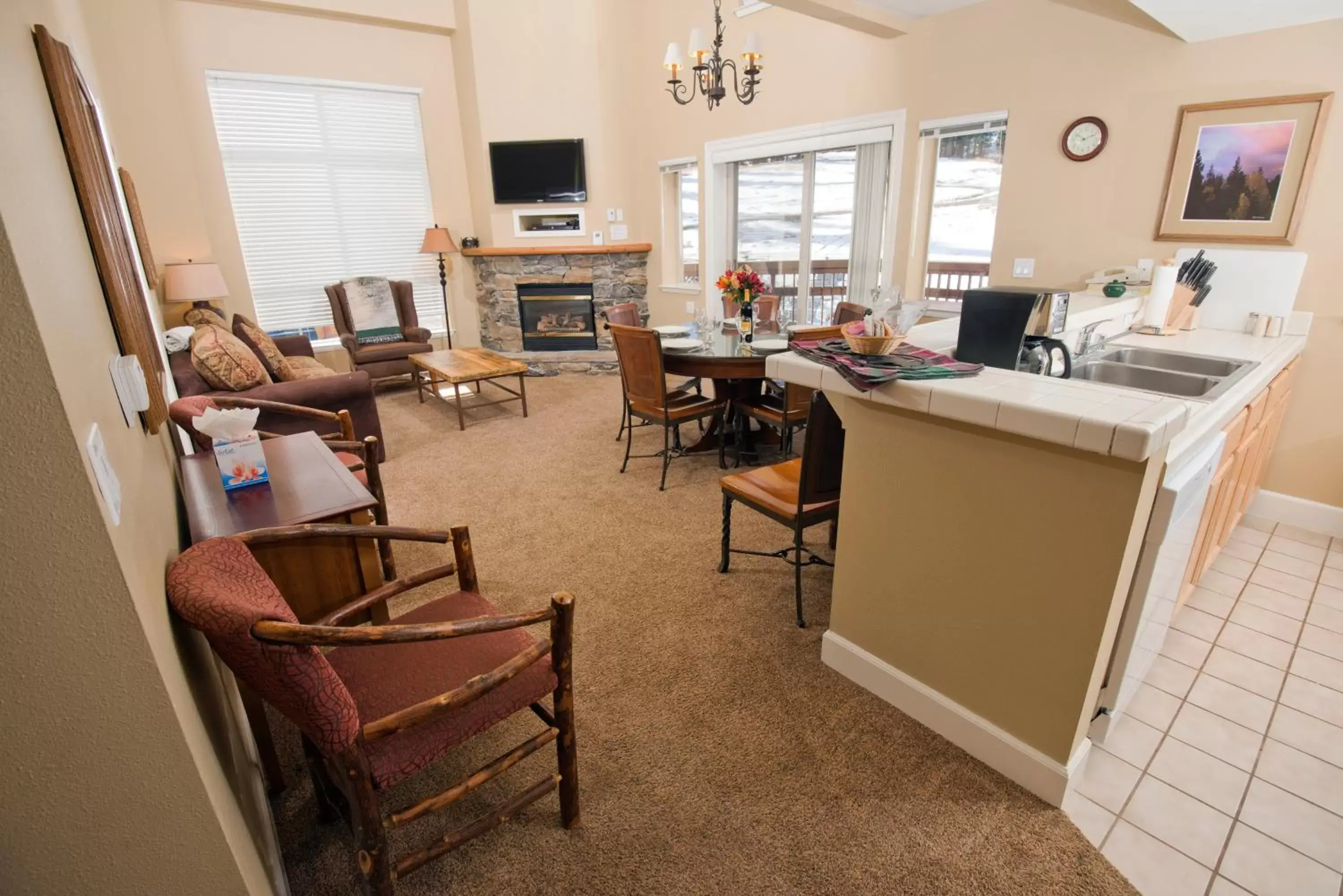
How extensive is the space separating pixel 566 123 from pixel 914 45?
3416 mm

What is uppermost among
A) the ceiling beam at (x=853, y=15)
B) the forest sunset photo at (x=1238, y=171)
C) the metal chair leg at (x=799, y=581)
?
the ceiling beam at (x=853, y=15)

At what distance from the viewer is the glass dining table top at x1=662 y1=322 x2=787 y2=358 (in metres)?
3.50

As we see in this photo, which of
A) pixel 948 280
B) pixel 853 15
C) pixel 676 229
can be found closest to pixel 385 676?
pixel 853 15

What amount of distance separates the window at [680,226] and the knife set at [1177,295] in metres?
3.88

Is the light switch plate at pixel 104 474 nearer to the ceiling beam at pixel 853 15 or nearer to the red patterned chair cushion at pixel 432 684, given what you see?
the red patterned chair cushion at pixel 432 684

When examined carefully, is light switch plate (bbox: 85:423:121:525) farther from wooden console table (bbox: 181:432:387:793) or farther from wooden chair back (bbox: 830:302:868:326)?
wooden chair back (bbox: 830:302:868:326)

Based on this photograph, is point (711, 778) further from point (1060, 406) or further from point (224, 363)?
point (224, 363)

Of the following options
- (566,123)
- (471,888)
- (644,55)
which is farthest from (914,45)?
(471,888)

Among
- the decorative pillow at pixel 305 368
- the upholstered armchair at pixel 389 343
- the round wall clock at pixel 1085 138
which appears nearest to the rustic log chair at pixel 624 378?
the decorative pillow at pixel 305 368

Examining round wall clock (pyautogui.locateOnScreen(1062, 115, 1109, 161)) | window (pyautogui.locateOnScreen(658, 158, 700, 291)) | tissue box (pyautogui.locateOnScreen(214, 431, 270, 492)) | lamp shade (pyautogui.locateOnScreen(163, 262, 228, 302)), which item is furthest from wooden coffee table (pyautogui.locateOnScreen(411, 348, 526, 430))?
round wall clock (pyautogui.locateOnScreen(1062, 115, 1109, 161))

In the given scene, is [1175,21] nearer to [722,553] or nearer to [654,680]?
[722,553]

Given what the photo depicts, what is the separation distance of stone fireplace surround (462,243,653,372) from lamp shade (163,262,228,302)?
2.19m

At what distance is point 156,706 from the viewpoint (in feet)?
2.74

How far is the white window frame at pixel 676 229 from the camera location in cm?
586
